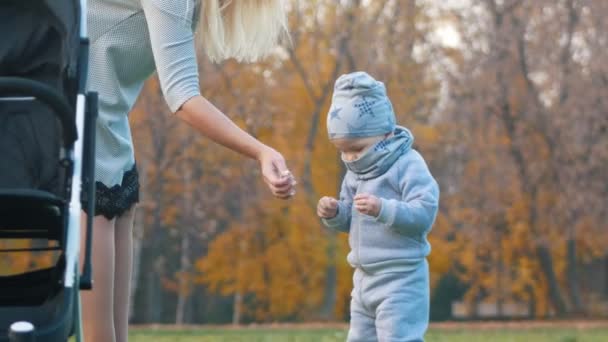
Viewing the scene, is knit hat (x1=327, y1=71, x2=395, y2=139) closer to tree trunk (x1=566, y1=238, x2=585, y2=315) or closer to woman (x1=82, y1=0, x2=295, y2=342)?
woman (x1=82, y1=0, x2=295, y2=342)

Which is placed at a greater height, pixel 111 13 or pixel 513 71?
pixel 513 71

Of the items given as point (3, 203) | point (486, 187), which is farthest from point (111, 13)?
point (486, 187)

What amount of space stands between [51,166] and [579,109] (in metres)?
24.5

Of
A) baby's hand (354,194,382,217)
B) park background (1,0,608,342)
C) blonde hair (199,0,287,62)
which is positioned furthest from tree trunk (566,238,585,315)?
blonde hair (199,0,287,62)

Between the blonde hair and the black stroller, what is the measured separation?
49cm

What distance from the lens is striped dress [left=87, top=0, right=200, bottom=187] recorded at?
362cm

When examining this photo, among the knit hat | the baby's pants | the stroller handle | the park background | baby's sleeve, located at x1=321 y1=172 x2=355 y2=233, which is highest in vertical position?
the park background

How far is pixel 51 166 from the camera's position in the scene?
139 inches

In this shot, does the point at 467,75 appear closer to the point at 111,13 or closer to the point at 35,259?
the point at 35,259

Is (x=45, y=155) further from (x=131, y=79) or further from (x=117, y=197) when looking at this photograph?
(x=131, y=79)

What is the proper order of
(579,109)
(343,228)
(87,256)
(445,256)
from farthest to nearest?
(445,256) < (579,109) < (343,228) < (87,256)

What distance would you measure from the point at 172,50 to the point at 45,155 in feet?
1.72

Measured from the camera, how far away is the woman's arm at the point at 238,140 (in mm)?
3383

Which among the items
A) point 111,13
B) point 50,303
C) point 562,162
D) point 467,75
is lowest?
point 50,303
